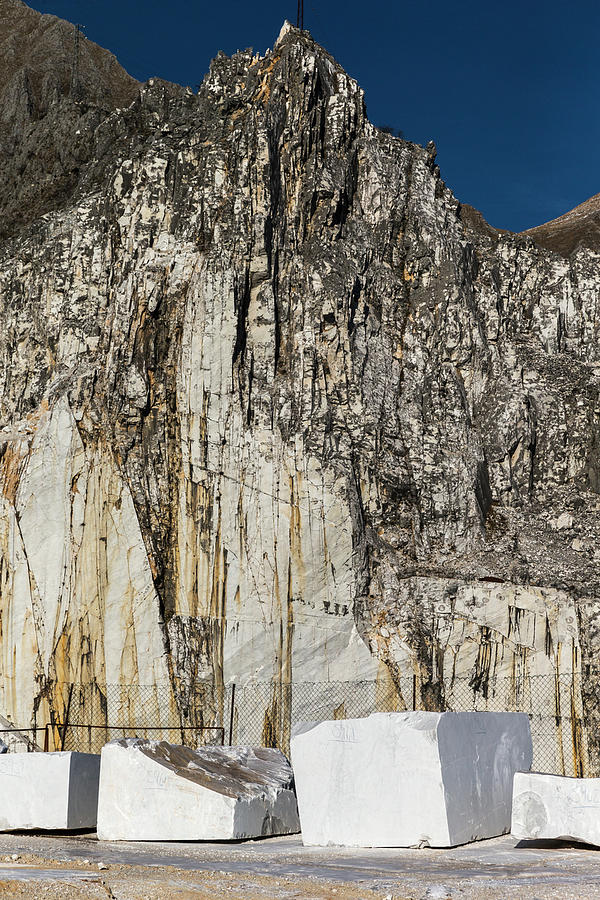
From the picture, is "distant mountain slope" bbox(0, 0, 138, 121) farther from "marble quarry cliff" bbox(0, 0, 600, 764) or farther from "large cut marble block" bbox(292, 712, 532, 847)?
"large cut marble block" bbox(292, 712, 532, 847)

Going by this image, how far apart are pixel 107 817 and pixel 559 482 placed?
19.7 metres

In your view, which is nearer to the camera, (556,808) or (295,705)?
(556,808)

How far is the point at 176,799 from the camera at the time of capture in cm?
1048

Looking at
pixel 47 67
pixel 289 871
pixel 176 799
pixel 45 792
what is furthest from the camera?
pixel 47 67

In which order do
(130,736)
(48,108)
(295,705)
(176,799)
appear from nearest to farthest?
(176,799) < (130,736) < (295,705) < (48,108)

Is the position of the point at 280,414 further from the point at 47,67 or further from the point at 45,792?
the point at 47,67

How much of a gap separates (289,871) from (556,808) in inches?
106

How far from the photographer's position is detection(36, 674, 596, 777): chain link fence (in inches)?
879

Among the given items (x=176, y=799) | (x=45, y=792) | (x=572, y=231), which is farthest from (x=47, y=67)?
(x=176, y=799)

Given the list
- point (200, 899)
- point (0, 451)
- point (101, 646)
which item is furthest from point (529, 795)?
point (0, 451)

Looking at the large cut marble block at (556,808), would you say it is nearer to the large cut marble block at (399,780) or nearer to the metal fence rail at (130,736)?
the large cut marble block at (399,780)

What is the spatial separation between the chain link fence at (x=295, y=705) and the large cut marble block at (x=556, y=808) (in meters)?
13.1

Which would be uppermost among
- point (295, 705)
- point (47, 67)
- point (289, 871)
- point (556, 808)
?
point (47, 67)

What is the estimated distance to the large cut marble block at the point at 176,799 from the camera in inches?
410
